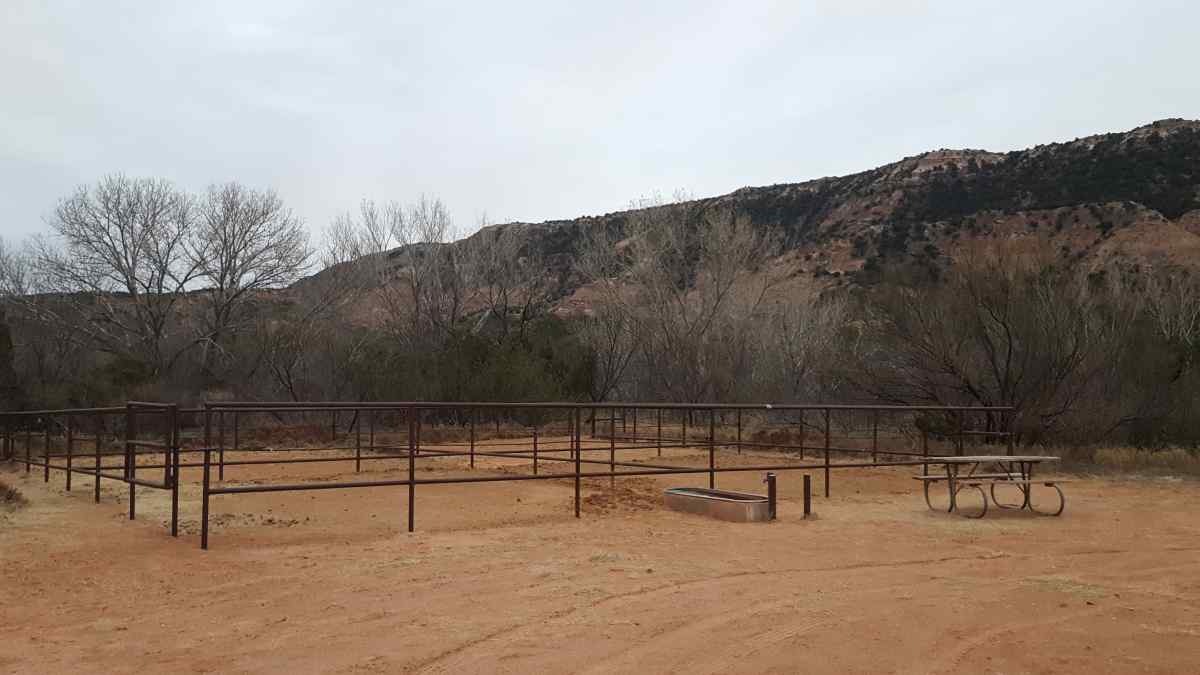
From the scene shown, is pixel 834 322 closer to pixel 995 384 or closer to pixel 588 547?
pixel 995 384

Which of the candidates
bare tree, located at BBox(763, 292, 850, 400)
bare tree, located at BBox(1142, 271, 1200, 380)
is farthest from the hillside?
bare tree, located at BBox(1142, 271, 1200, 380)

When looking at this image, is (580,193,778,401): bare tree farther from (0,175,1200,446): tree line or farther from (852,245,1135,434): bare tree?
(852,245,1135,434): bare tree

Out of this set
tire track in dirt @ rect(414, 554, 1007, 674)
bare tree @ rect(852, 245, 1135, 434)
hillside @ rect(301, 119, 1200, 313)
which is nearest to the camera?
tire track in dirt @ rect(414, 554, 1007, 674)

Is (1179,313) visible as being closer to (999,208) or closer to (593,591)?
(593,591)

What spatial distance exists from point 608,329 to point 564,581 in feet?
100.0

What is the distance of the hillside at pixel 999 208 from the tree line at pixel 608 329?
4.45 m

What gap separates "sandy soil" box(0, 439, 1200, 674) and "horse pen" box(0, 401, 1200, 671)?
3cm

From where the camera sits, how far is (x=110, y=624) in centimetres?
520

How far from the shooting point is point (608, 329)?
3672 cm

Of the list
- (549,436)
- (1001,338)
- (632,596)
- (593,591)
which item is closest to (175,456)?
(593,591)

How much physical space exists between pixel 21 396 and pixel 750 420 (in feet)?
70.6

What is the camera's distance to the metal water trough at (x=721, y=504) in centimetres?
938

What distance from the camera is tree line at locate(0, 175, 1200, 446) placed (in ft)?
63.4

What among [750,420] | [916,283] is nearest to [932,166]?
[750,420]
